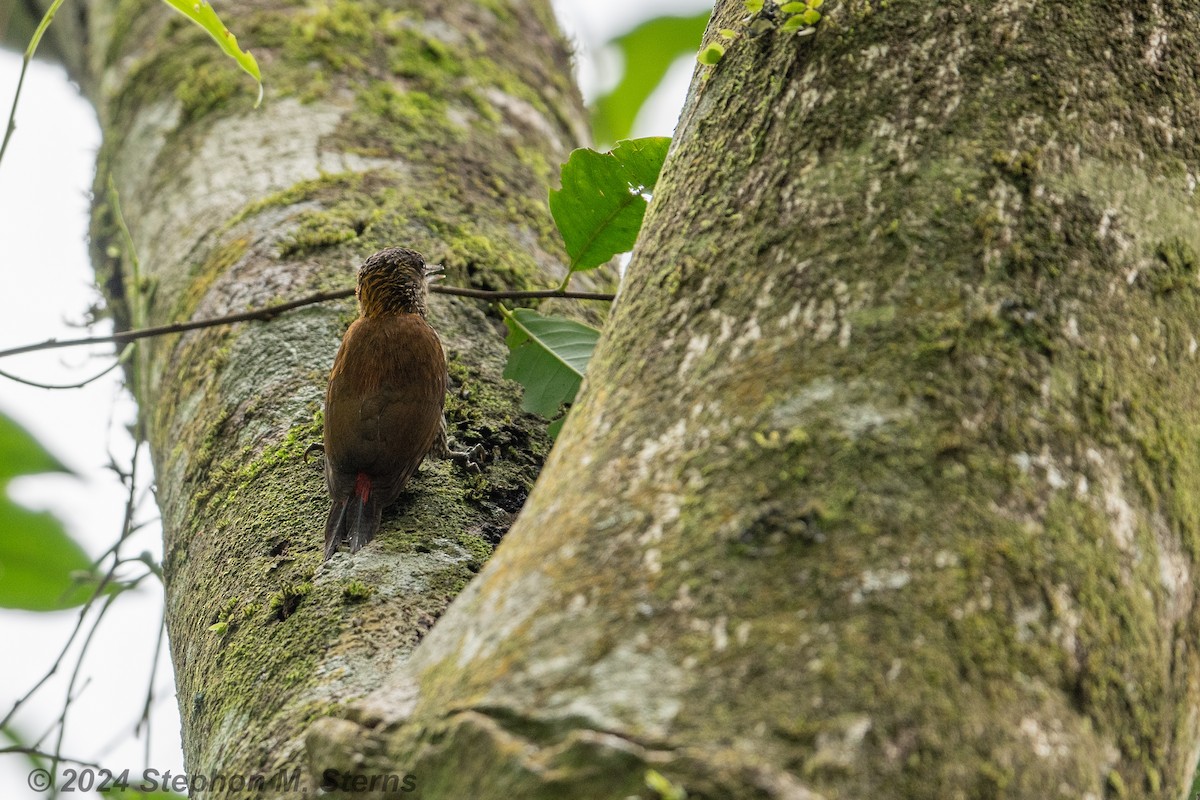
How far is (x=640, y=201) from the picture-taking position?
2.56m

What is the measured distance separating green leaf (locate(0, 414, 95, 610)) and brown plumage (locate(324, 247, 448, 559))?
0.96 metres

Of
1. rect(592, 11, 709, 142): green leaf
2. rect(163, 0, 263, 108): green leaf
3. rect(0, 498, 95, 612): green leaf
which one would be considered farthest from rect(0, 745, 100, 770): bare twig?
rect(592, 11, 709, 142): green leaf

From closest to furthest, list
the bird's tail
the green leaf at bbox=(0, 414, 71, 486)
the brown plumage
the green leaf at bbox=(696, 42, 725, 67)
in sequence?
the green leaf at bbox=(696, 42, 725, 67), the bird's tail, the brown plumage, the green leaf at bbox=(0, 414, 71, 486)

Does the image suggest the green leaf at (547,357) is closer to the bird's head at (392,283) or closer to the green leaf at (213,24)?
the bird's head at (392,283)

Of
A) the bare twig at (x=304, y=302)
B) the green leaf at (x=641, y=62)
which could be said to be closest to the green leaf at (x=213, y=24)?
the bare twig at (x=304, y=302)

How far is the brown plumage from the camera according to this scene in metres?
2.27

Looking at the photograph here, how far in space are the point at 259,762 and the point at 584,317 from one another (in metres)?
1.72

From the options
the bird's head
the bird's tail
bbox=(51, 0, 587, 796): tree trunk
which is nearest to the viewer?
bbox=(51, 0, 587, 796): tree trunk

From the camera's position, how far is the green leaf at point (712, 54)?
1777 millimetres

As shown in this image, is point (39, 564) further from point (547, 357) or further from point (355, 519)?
point (547, 357)

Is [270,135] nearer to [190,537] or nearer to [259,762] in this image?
[190,537]

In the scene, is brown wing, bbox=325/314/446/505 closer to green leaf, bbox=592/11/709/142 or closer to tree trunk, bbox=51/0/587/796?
tree trunk, bbox=51/0/587/796

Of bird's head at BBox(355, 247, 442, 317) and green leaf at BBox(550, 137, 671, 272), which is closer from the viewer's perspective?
green leaf at BBox(550, 137, 671, 272)

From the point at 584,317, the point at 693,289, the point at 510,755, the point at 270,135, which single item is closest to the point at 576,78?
the point at 270,135
